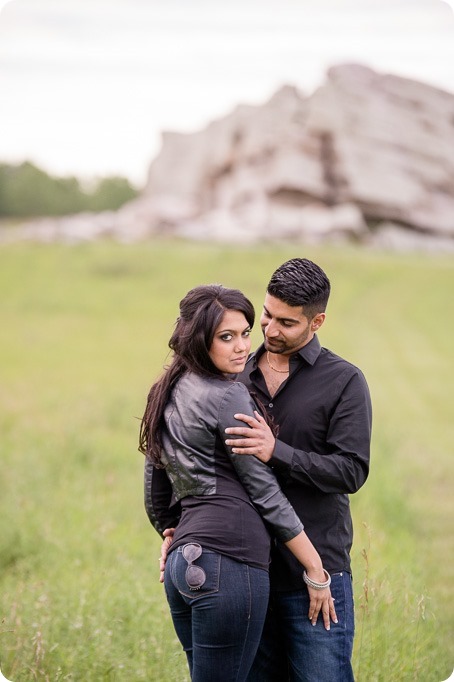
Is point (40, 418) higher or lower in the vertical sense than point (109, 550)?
lower

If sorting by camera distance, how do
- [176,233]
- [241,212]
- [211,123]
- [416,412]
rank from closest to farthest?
[416,412] < [176,233] < [241,212] < [211,123]

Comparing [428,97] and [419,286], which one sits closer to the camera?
[428,97]

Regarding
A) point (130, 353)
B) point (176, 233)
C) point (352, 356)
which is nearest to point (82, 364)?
point (130, 353)

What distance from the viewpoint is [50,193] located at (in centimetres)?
8588

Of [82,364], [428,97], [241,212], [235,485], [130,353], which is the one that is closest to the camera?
[235,485]

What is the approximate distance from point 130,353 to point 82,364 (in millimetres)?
1770

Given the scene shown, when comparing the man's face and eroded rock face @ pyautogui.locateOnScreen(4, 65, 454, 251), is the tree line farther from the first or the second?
the man's face

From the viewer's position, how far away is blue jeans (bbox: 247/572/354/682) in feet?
11.1

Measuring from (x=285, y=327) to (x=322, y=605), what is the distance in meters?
1.11

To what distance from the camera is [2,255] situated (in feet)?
117

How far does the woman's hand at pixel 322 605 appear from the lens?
335cm

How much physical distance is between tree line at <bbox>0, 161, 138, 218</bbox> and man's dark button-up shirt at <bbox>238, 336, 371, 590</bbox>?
272 ft

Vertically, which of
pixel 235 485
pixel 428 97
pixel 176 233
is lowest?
pixel 176 233

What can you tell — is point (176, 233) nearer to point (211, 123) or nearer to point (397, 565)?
point (211, 123)
